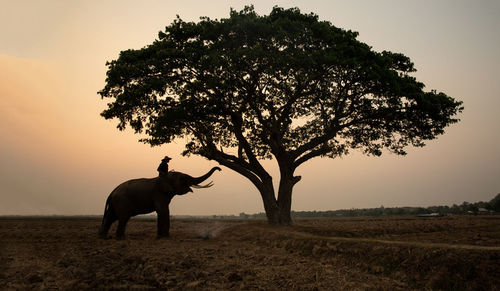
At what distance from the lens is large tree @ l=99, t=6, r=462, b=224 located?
18484 millimetres

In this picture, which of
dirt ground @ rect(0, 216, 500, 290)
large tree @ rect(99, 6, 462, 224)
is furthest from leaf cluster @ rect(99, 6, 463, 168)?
dirt ground @ rect(0, 216, 500, 290)

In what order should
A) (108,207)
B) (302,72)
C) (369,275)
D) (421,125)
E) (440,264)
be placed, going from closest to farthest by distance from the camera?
Result: (440,264) < (369,275) < (108,207) < (302,72) < (421,125)

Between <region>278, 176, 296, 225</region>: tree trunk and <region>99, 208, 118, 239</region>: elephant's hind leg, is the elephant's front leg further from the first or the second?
<region>278, 176, 296, 225</region>: tree trunk

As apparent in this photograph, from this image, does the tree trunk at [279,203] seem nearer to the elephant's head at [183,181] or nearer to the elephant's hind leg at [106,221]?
the elephant's head at [183,181]

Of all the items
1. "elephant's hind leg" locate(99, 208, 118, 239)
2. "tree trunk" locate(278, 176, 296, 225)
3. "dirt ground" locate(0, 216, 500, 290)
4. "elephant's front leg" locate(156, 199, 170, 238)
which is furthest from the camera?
"tree trunk" locate(278, 176, 296, 225)

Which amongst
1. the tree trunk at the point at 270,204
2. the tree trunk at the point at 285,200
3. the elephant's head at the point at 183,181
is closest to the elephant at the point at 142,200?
the elephant's head at the point at 183,181

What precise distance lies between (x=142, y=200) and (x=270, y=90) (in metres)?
9.37

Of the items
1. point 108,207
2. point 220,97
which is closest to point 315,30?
point 220,97

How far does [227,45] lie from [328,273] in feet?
46.1

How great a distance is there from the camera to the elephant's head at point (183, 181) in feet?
56.2

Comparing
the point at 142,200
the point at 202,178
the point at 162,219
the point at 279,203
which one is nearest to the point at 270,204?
the point at 279,203

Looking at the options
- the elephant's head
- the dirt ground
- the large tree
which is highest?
the large tree

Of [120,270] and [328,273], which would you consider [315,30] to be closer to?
[328,273]

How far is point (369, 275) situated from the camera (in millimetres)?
7922
